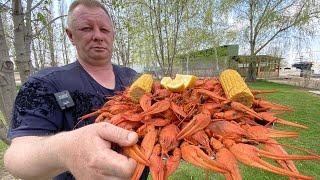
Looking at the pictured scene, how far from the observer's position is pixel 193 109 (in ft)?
4.05

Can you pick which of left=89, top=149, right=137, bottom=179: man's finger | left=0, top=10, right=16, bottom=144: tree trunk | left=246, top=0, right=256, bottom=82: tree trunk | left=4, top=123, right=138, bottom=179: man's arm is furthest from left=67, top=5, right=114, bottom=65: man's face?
left=246, top=0, right=256, bottom=82: tree trunk

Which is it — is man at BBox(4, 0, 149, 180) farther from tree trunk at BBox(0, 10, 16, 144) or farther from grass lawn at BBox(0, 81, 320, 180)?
tree trunk at BBox(0, 10, 16, 144)

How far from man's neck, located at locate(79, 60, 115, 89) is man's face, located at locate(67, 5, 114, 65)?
3 cm

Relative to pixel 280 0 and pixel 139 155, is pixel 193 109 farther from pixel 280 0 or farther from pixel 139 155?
pixel 280 0

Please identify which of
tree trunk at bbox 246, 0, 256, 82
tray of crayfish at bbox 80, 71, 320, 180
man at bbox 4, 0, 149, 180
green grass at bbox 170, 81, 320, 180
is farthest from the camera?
tree trunk at bbox 246, 0, 256, 82

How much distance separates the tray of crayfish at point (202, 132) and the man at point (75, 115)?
0.09m

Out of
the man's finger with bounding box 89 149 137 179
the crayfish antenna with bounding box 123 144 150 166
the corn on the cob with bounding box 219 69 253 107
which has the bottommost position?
the man's finger with bounding box 89 149 137 179

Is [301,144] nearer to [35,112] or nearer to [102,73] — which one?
[102,73]

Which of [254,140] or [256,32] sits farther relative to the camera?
[256,32]

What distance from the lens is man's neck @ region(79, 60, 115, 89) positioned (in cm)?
233

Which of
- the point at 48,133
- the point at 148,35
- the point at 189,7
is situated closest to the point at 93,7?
the point at 48,133

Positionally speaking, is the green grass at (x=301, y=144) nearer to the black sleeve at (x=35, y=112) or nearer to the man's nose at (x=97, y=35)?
the black sleeve at (x=35, y=112)

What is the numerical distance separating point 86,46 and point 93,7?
28cm

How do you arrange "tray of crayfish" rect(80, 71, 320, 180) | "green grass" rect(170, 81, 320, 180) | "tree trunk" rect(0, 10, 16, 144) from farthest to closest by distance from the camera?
"green grass" rect(170, 81, 320, 180) < "tree trunk" rect(0, 10, 16, 144) < "tray of crayfish" rect(80, 71, 320, 180)
